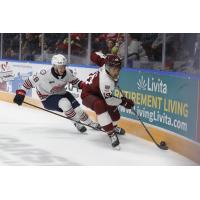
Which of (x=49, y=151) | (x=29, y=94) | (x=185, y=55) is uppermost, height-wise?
(x=185, y=55)

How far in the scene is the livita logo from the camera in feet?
8.48

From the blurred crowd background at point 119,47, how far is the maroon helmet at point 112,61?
2 cm

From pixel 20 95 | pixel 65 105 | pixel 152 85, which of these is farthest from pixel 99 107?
pixel 20 95

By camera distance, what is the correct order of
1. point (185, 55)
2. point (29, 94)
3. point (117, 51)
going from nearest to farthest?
point (185, 55) < point (117, 51) < point (29, 94)

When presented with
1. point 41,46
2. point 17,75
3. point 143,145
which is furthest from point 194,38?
point 17,75

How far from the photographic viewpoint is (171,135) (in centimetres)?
258

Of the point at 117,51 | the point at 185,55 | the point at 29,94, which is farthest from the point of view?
the point at 29,94

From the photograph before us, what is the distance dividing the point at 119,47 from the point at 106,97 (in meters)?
→ 0.25

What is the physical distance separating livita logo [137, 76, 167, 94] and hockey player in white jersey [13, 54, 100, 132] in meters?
0.28

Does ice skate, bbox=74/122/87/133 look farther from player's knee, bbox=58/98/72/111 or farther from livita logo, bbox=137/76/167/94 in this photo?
livita logo, bbox=137/76/167/94

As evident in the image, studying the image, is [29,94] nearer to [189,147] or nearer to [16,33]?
[16,33]

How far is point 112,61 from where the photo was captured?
100 inches

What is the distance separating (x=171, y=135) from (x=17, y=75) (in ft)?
2.63

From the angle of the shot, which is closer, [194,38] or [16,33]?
[194,38]
